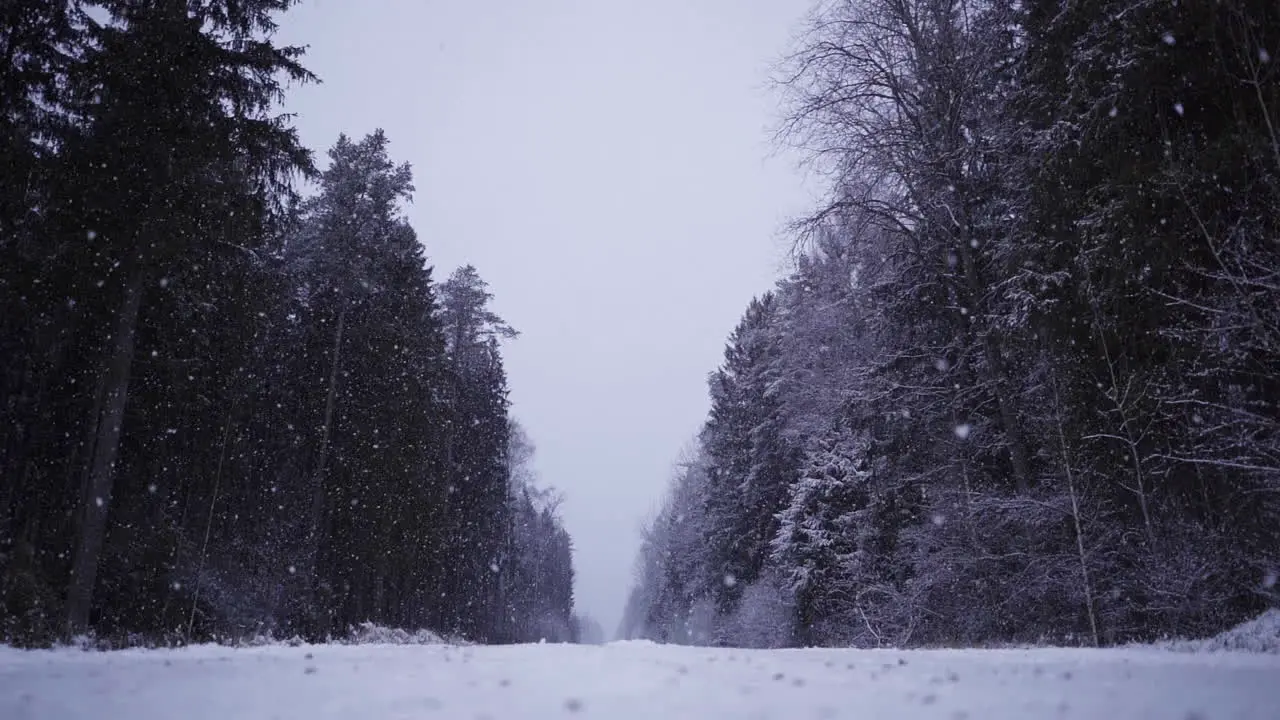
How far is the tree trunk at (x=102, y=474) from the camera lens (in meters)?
9.68

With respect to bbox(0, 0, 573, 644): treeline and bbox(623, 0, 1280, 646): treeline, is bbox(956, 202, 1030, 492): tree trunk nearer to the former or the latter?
bbox(623, 0, 1280, 646): treeline

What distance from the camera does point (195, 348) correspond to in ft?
49.8

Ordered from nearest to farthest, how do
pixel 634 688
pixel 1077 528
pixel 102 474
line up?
1. pixel 634 688
2. pixel 1077 528
3. pixel 102 474

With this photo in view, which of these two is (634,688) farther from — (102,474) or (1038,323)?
(102,474)

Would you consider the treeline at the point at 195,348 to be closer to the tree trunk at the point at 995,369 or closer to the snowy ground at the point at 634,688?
the snowy ground at the point at 634,688

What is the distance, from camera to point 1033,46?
380 inches

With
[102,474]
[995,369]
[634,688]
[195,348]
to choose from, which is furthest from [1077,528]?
[195,348]

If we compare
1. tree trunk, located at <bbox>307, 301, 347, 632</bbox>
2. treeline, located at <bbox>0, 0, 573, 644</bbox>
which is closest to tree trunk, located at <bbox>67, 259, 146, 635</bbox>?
treeline, located at <bbox>0, 0, 573, 644</bbox>

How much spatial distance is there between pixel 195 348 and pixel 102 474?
5.78 m

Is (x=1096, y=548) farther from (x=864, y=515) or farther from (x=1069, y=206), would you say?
(x=864, y=515)

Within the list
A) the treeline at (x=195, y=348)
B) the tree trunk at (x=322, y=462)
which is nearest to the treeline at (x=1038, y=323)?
the treeline at (x=195, y=348)

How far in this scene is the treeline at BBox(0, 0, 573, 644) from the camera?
11.2 m

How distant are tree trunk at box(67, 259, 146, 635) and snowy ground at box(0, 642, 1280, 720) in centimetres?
595

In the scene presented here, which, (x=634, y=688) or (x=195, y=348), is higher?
(x=195, y=348)
